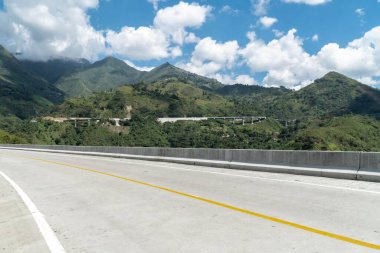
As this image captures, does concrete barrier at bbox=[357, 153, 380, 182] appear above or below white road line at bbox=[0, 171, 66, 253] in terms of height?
above

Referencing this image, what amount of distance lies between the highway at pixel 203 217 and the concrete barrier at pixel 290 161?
1.98ft

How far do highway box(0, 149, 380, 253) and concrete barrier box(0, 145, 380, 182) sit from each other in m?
0.60

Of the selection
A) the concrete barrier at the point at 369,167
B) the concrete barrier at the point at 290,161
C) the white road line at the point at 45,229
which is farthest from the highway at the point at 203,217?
the concrete barrier at the point at 290,161

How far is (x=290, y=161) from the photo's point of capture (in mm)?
15414

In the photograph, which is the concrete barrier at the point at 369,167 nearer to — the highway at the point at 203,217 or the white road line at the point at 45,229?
the highway at the point at 203,217

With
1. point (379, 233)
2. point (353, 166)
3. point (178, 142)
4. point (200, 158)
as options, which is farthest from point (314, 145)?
point (379, 233)

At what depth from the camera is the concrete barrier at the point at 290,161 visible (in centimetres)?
1239

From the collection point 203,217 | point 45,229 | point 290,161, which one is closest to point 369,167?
point 290,161

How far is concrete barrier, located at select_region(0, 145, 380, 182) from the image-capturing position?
1239 cm

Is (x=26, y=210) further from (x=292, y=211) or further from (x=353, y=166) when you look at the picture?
(x=353, y=166)

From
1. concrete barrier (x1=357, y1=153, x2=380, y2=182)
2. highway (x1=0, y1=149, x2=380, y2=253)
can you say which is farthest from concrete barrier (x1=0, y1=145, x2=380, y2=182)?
highway (x1=0, y1=149, x2=380, y2=253)

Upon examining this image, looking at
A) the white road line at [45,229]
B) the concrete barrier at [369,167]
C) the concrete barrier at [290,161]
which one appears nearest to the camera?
the white road line at [45,229]

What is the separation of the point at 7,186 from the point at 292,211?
1128 cm

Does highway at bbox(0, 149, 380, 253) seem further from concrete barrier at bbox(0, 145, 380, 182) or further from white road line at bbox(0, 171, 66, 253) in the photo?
concrete barrier at bbox(0, 145, 380, 182)
